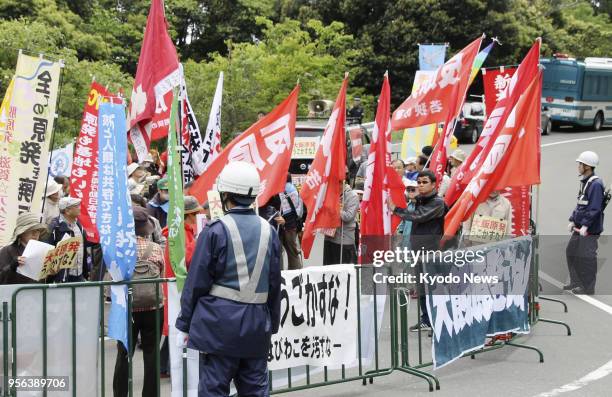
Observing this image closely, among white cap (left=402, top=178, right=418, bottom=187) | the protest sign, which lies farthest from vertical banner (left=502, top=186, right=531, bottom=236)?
the protest sign

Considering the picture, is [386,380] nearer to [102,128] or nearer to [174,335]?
[174,335]

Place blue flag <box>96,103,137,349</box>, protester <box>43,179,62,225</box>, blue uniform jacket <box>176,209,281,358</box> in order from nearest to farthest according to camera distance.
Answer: blue uniform jacket <box>176,209,281,358</box>, blue flag <box>96,103,137,349</box>, protester <box>43,179,62,225</box>

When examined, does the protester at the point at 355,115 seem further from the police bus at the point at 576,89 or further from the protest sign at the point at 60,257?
the police bus at the point at 576,89

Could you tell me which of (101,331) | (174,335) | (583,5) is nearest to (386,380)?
(174,335)

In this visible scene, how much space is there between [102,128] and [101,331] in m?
1.57

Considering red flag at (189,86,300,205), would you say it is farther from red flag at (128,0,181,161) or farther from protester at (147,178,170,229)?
protester at (147,178,170,229)

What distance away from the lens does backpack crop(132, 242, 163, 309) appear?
7.55 m

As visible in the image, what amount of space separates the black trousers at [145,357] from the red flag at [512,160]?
3.85 meters

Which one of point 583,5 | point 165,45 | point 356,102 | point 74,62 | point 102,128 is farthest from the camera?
point 583,5

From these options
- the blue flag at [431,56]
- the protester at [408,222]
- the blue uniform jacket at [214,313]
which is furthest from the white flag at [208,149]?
the blue flag at [431,56]

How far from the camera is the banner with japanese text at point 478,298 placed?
8922 millimetres

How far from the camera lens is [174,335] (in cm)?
736

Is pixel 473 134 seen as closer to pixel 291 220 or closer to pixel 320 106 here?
pixel 320 106

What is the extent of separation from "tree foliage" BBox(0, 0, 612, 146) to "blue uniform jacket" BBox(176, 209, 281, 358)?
14.9 metres
